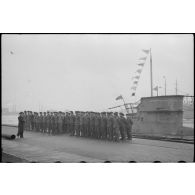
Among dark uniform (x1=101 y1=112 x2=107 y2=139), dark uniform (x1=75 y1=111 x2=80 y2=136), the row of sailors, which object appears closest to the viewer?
the row of sailors

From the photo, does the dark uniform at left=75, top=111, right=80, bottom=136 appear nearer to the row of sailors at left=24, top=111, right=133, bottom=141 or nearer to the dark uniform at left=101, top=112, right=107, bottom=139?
the row of sailors at left=24, top=111, right=133, bottom=141

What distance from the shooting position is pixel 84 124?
12.5 meters

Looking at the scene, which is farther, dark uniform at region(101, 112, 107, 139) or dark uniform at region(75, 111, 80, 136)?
dark uniform at region(75, 111, 80, 136)

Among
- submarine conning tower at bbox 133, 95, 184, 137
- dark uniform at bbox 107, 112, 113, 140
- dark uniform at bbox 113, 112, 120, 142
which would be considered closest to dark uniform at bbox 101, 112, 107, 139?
dark uniform at bbox 107, 112, 113, 140

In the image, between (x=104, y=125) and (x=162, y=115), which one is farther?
(x=162, y=115)

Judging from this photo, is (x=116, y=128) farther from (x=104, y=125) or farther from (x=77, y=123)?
(x=77, y=123)

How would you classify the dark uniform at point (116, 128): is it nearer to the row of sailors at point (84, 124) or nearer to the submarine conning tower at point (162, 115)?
the row of sailors at point (84, 124)

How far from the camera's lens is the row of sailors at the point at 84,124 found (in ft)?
35.9

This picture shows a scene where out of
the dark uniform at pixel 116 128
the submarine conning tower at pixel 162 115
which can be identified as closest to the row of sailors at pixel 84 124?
the dark uniform at pixel 116 128

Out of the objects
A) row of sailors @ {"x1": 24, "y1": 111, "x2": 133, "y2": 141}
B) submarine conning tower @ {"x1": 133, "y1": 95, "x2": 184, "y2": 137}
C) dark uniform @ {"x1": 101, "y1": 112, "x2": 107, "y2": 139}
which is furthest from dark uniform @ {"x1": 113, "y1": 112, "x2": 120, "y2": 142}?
submarine conning tower @ {"x1": 133, "y1": 95, "x2": 184, "y2": 137}

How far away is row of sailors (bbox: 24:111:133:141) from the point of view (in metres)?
10.9

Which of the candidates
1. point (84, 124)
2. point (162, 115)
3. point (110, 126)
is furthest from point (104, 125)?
point (162, 115)

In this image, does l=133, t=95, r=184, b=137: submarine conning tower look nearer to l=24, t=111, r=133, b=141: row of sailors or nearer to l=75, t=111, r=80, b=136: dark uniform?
l=24, t=111, r=133, b=141: row of sailors

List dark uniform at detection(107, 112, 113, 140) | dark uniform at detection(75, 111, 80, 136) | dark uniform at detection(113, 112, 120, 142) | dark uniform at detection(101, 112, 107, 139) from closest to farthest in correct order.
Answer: dark uniform at detection(113, 112, 120, 142) < dark uniform at detection(107, 112, 113, 140) < dark uniform at detection(101, 112, 107, 139) < dark uniform at detection(75, 111, 80, 136)
